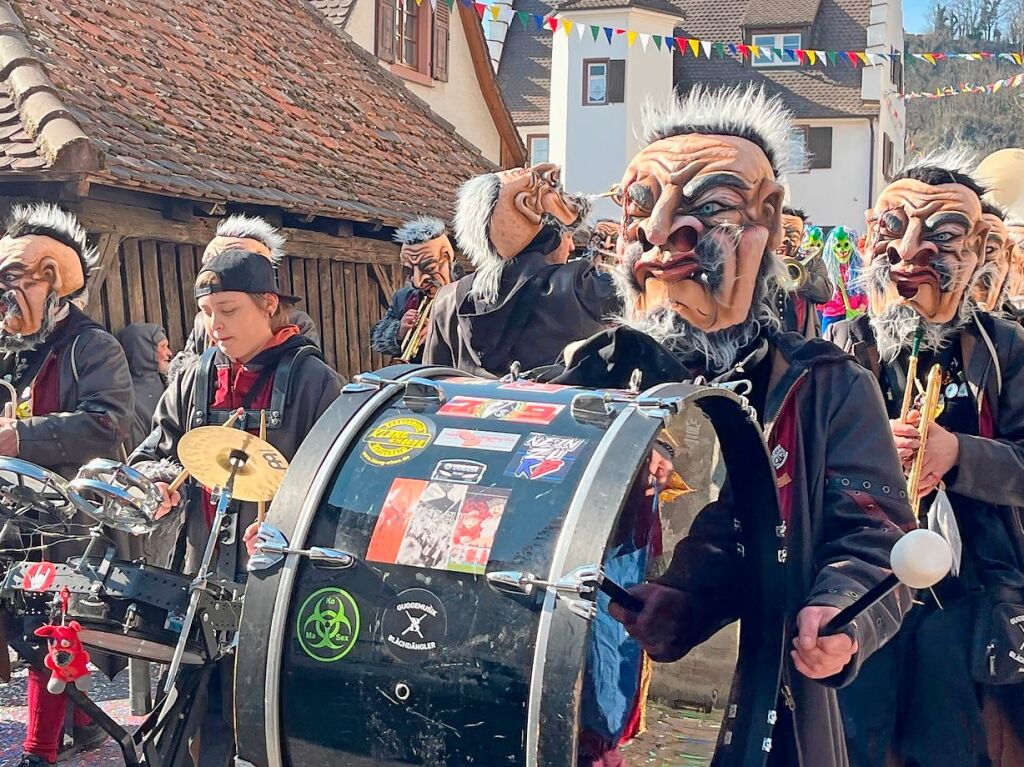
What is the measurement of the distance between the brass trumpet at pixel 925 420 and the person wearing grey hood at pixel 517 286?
4.76ft

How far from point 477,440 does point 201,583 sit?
1.51 meters

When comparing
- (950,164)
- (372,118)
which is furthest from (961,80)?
(950,164)

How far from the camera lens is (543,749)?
2229 millimetres

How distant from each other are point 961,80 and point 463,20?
40832 millimetres

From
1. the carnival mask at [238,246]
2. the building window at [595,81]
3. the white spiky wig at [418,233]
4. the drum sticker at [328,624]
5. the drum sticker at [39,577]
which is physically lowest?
the drum sticker at [39,577]

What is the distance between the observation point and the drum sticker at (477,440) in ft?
8.37

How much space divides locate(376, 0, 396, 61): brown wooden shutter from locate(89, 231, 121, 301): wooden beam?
846 centimetres

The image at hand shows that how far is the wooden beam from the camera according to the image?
28.2ft

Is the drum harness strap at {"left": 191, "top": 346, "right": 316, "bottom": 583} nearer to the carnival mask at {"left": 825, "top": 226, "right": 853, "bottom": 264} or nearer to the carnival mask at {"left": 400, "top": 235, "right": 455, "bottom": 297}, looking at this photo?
the carnival mask at {"left": 400, "top": 235, "right": 455, "bottom": 297}

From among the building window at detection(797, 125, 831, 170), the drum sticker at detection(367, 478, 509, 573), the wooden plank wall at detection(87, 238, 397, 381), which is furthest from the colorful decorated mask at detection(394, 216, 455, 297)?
the building window at detection(797, 125, 831, 170)

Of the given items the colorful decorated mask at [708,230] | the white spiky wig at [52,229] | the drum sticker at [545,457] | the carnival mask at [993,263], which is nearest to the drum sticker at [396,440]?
the drum sticker at [545,457]

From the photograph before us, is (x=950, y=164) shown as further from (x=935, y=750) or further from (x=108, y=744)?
(x=108, y=744)

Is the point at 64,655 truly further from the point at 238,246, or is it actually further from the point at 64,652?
the point at 238,246

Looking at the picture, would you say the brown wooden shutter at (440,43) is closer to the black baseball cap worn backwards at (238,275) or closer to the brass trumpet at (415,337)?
the brass trumpet at (415,337)
